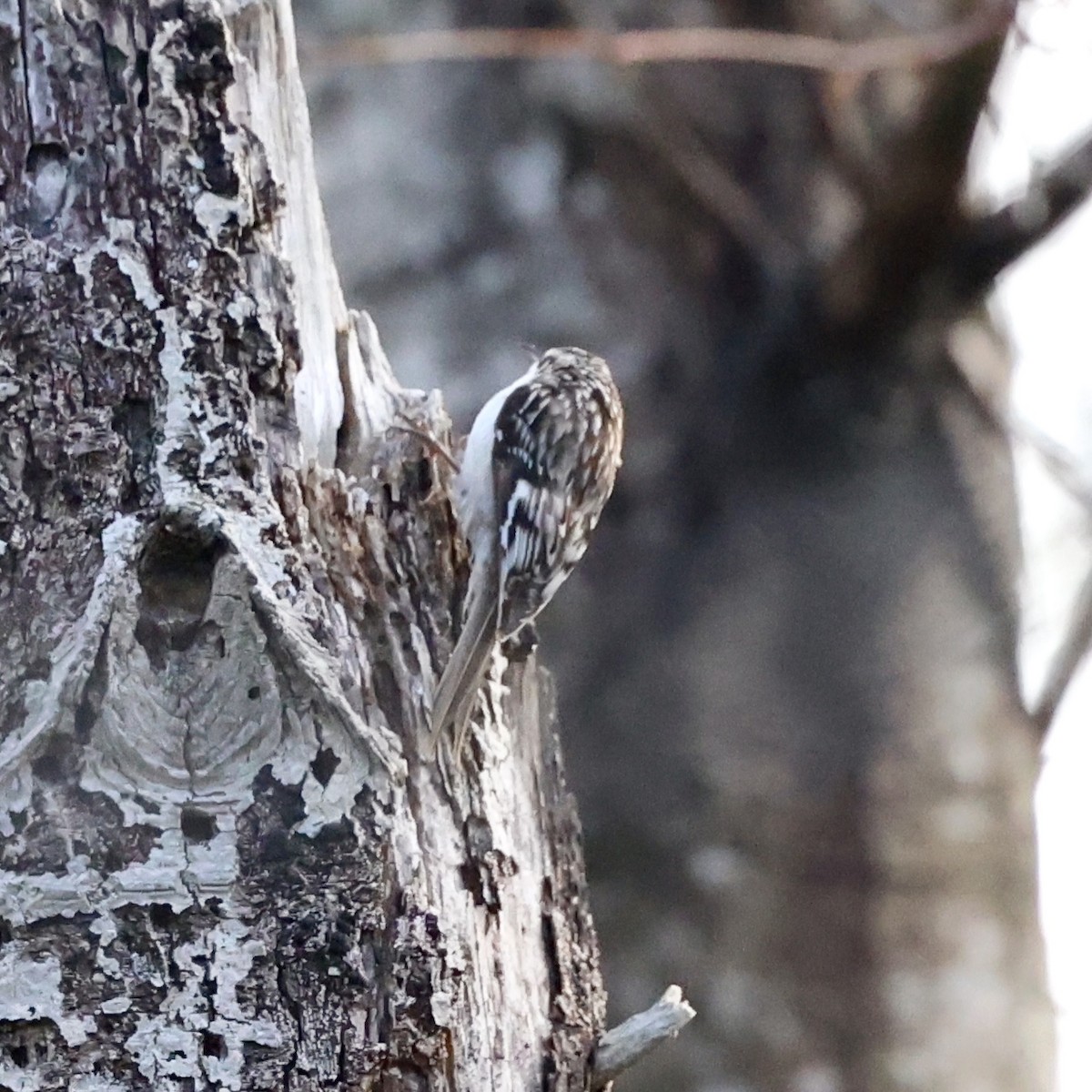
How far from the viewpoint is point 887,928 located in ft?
10.1

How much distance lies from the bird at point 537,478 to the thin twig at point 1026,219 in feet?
2.27

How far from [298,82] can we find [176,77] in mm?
304

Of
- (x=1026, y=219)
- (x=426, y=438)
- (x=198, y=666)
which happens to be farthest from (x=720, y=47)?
(x=198, y=666)

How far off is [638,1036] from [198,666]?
682mm

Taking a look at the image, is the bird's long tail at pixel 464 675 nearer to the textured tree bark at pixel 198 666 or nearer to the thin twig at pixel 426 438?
the textured tree bark at pixel 198 666

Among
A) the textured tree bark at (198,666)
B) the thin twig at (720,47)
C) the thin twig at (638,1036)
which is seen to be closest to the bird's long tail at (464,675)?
the textured tree bark at (198,666)

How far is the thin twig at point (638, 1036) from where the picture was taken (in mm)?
1802

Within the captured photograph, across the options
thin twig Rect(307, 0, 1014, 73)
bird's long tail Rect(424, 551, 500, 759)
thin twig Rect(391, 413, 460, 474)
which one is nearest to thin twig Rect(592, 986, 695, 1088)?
bird's long tail Rect(424, 551, 500, 759)

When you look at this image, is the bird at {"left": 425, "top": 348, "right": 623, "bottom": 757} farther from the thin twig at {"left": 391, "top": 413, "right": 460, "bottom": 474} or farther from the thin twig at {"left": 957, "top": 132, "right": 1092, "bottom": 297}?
the thin twig at {"left": 957, "top": 132, "right": 1092, "bottom": 297}

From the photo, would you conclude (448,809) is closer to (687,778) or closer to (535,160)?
(687,778)

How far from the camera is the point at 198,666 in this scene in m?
1.50

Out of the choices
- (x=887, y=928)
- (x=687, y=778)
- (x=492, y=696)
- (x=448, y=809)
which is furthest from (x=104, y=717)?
(x=887, y=928)

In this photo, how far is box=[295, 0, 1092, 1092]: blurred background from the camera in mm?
3082

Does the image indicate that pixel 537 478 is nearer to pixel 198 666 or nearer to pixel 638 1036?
pixel 638 1036
